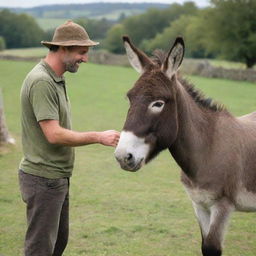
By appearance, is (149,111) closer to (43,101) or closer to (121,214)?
(43,101)

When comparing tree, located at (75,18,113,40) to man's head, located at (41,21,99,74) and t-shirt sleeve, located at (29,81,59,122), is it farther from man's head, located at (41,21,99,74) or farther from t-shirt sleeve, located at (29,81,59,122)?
t-shirt sleeve, located at (29,81,59,122)

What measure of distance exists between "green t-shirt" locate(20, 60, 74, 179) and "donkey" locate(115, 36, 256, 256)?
2.08 feet

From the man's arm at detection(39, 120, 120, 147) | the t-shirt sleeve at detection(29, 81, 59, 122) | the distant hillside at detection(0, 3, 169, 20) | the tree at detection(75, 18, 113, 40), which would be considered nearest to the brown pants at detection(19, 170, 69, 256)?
the man's arm at detection(39, 120, 120, 147)

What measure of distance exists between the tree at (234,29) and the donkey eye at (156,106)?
4121 cm

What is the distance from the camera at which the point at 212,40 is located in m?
47.2

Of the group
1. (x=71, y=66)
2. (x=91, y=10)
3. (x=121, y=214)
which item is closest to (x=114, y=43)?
(x=91, y=10)

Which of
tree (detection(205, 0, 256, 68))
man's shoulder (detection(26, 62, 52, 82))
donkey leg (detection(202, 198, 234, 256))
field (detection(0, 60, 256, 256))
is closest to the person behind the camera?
man's shoulder (detection(26, 62, 52, 82))

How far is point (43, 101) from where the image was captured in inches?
157

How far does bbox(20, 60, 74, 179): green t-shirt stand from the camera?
4004 mm

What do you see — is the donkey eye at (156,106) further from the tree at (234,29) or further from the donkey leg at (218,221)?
the tree at (234,29)

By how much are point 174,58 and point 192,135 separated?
98 centimetres

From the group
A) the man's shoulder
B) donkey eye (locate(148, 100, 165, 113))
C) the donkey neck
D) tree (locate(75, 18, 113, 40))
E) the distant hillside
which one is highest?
the man's shoulder

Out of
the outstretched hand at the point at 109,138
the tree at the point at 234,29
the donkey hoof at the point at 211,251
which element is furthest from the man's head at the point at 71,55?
the tree at the point at 234,29

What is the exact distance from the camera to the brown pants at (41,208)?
13.8ft
